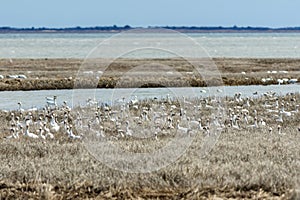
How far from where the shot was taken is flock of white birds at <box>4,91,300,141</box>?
14766 mm

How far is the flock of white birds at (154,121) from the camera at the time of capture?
14766 mm

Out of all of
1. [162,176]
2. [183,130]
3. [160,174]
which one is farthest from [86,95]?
[162,176]

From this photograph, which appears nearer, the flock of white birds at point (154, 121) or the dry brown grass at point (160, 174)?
the dry brown grass at point (160, 174)

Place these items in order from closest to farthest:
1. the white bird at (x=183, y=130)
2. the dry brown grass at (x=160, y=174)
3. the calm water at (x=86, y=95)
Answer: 1. the dry brown grass at (x=160, y=174)
2. the white bird at (x=183, y=130)
3. the calm water at (x=86, y=95)

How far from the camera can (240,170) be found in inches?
412

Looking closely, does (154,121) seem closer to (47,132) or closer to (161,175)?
(47,132)

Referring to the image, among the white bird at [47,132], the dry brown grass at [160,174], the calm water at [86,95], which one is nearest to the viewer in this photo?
the dry brown grass at [160,174]

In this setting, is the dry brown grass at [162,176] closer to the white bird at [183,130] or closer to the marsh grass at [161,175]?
the marsh grass at [161,175]

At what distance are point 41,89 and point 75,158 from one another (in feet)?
70.2

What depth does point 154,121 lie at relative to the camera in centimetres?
1636

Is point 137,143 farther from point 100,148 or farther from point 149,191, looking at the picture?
point 149,191

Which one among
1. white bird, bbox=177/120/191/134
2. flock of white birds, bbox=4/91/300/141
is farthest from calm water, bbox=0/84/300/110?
white bird, bbox=177/120/191/134

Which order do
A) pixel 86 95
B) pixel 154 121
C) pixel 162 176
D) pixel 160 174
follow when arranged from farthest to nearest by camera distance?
pixel 86 95 < pixel 154 121 < pixel 160 174 < pixel 162 176

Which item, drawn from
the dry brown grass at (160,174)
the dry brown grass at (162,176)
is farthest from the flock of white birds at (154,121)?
the dry brown grass at (162,176)
